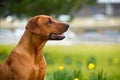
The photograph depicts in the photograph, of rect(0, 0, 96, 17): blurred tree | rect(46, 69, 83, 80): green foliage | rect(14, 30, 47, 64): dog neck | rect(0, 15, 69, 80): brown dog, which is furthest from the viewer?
rect(0, 0, 96, 17): blurred tree

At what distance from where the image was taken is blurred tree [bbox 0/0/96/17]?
17.1m

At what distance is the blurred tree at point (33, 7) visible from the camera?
17.1 metres

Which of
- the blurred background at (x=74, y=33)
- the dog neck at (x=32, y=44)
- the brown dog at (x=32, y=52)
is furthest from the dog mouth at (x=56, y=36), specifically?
the blurred background at (x=74, y=33)

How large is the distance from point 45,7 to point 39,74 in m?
11.5

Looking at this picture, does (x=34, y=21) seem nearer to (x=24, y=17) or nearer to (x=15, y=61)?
(x=15, y=61)

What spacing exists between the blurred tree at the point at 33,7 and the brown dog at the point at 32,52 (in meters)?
11.0

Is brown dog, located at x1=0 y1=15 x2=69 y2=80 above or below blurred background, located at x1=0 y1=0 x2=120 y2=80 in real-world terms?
above

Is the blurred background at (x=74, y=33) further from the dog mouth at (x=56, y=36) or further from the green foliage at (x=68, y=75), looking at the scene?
the dog mouth at (x=56, y=36)

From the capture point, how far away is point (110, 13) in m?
57.8

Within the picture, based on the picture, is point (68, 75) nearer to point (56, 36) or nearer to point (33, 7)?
point (56, 36)

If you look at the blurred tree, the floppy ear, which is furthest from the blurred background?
the floppy ear

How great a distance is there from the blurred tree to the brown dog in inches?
434

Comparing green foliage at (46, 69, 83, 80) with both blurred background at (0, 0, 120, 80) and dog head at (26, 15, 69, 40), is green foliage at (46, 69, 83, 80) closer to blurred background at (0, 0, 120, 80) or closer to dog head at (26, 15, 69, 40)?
blurred background at (0, 0, 120, 80)

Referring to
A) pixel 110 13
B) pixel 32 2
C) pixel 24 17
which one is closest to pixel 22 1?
pixel 32 2
